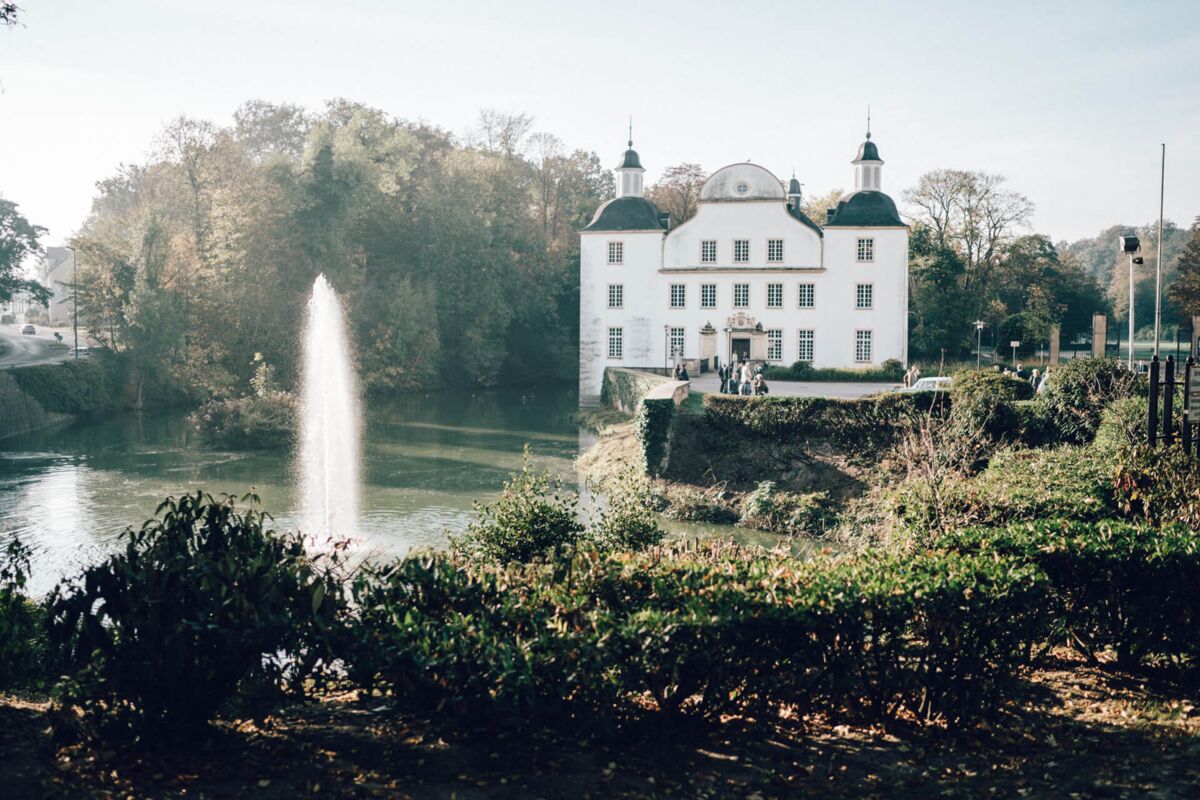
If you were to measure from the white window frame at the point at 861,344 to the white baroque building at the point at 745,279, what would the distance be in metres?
0.07

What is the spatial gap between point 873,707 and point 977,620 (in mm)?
934

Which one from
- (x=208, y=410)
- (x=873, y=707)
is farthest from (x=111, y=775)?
(x=208, y=410)

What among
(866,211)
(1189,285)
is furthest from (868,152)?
(1189,285)

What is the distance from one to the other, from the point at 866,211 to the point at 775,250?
14.9 ft

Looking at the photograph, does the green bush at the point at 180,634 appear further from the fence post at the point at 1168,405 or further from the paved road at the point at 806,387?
the paved road at the point at 806,387

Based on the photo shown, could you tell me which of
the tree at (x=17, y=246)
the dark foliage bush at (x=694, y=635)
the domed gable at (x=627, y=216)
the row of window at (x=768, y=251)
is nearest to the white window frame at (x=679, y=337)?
the row of window at (x=768, y=251)

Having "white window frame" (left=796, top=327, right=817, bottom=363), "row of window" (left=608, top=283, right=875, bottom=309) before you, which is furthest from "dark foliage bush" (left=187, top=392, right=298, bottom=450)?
"white window frame" (left=796, top=327, right=817, bottom=363)

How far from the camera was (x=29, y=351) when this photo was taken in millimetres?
57125

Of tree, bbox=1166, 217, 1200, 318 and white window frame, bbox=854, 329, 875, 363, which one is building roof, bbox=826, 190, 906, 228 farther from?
tree, bbox=1166, 217, 1200, 318

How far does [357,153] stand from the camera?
51562mm

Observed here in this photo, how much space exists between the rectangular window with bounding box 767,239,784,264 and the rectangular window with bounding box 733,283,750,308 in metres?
1.69

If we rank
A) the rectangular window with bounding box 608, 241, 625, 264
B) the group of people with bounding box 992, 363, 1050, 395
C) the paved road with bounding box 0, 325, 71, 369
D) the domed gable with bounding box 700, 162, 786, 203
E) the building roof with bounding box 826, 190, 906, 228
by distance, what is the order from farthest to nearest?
the paved road with bounding box 0, 325, 71, 369 → the rectangular window with bounding box 608, 241, 625, 264 → the domed gable with bounding box 700, 162, 786, 203 → the building roof with bounding box 826, 190, 906, 228 → the group of people with bounding box 992, 363, 1050, 395

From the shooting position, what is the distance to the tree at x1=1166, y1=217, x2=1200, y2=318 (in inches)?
2029

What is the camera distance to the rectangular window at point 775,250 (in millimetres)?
47312
